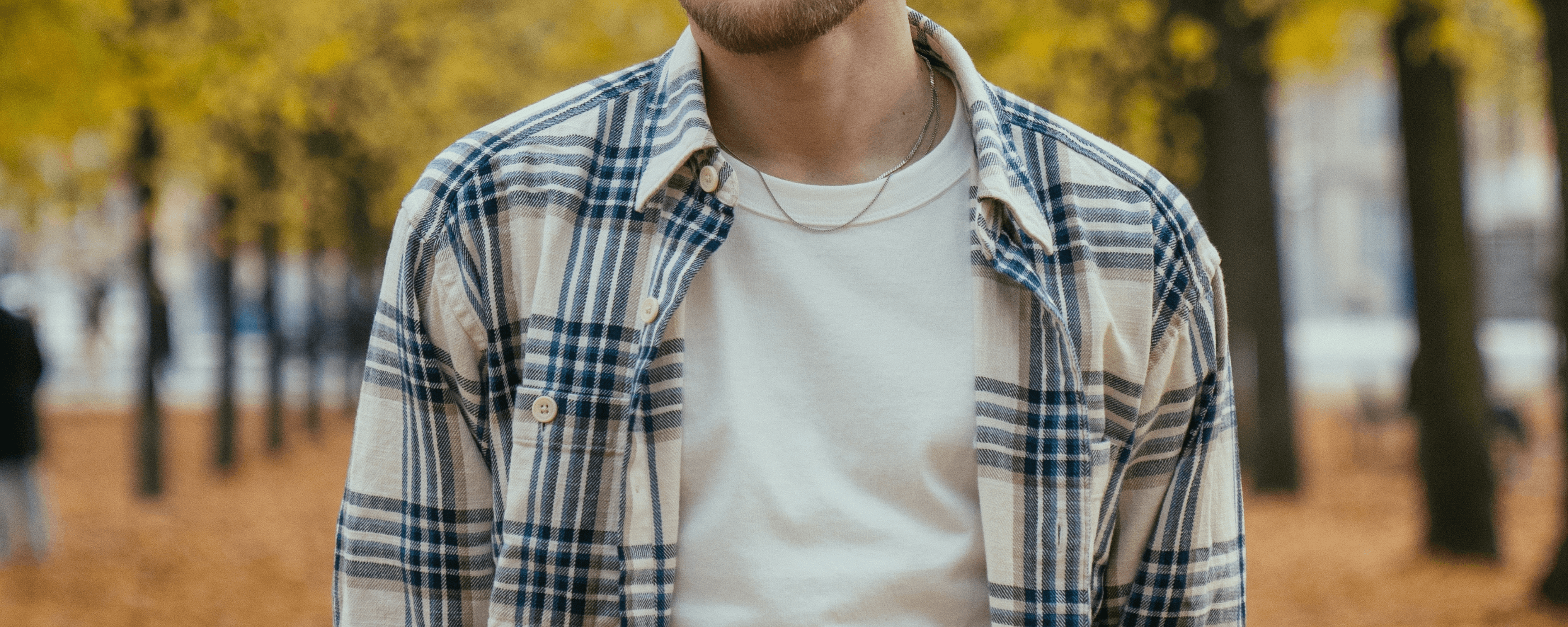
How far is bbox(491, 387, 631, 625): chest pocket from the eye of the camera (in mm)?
1592

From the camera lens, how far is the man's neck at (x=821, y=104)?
1.75 m

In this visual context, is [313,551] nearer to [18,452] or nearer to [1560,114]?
[18,452]

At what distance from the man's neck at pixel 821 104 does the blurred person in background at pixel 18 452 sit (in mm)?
10291

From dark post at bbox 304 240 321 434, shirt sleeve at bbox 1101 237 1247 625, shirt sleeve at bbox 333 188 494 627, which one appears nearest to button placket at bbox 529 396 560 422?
shirt sleeve at bbox 333 188 494 627

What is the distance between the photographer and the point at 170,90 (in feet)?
30.6

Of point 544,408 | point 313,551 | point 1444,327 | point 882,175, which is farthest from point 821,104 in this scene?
point 313,551

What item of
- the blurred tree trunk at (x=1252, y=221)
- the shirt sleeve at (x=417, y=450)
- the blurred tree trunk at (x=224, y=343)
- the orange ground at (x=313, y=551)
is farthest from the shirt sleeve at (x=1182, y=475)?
the blurred tree trunk at (x=224, y=343)

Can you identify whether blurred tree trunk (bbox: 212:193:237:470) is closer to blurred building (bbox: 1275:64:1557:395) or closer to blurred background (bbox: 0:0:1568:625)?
blurred background (bbox: 0:0:1568:625)

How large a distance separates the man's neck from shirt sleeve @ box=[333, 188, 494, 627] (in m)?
0.41

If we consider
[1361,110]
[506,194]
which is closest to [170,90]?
[506,194]

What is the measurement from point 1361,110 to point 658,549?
43.3 meters

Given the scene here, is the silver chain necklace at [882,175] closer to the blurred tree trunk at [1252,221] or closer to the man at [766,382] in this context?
the man at [766,382]

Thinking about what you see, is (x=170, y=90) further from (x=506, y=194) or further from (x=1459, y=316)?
(x=1459, y=316)

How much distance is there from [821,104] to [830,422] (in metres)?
0.44
